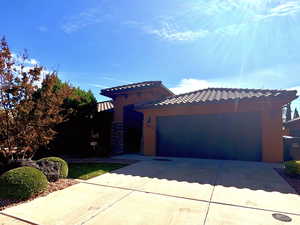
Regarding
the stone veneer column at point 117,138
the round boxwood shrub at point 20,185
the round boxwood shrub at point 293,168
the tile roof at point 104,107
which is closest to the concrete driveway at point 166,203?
the round boxwood shrub at point 20,185

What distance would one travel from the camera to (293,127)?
775 inches

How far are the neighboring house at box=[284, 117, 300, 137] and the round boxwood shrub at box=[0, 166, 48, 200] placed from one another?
2359cm

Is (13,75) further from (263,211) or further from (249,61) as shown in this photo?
(249,61)

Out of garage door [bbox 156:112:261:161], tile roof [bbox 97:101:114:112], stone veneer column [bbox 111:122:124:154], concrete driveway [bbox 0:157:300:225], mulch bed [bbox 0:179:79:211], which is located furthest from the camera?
tile roof [bbox 97:101:114:112]

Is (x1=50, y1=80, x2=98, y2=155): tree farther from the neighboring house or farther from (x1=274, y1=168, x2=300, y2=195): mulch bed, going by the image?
the neighboring house

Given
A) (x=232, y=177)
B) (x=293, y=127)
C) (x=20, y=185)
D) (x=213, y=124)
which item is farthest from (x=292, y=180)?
(x=293, y=127)

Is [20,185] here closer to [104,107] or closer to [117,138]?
[117,138]

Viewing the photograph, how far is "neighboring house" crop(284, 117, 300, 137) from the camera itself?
62.8 feet

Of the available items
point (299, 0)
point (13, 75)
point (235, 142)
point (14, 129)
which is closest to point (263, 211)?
point (235, 142)

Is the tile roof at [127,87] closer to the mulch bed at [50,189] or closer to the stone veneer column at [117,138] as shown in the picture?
the stone veneer column at [117,138]

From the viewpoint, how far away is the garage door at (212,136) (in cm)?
890

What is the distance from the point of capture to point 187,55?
10328mm

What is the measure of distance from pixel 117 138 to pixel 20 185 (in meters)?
8.86

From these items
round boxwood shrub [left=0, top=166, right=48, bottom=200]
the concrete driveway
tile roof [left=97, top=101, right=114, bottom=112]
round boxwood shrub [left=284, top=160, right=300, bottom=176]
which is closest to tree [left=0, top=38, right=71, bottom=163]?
round boxwood shrub [left=0, top=166, right=48, bottom=200]
